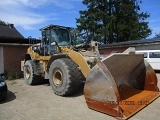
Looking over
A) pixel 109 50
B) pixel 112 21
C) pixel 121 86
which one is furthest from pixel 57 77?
pixel 112 21

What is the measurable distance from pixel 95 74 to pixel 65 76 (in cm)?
179

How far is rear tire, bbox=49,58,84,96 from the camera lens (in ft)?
24.0

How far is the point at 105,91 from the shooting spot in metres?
5.59

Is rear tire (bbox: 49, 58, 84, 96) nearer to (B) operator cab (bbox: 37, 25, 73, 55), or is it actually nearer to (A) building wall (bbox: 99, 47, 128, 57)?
(B) operator cab (bbox: 37, 25, 73, 55)

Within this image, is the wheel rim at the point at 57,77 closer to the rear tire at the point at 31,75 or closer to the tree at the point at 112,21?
the rear tire at the point at 31,75

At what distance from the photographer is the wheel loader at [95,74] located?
18.5 ft

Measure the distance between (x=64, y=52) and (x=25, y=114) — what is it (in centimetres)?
311

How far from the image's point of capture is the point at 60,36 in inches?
371

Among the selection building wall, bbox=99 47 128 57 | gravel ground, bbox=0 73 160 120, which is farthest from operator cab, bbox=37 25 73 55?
building wall, bbox=99 47 128 57

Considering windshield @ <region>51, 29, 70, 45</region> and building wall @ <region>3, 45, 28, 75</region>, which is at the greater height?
windshield @ <region>51, 29, 70, 45</region>

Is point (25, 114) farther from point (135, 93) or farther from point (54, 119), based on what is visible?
point (135, 93)

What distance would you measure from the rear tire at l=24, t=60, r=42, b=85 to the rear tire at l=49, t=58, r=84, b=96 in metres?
2.66

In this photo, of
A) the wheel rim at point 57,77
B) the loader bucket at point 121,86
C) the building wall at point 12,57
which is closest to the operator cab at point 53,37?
the wheel rim at point 57,77

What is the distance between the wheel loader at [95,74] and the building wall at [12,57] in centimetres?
368
